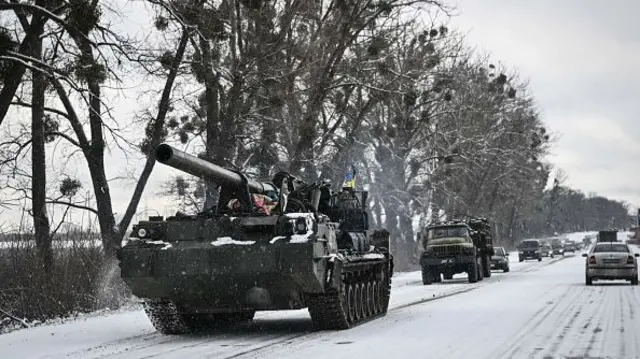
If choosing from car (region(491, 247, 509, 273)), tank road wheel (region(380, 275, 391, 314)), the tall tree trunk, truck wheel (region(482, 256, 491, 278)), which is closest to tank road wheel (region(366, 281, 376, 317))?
tank road wheel (region(380, 275, 391, 314))

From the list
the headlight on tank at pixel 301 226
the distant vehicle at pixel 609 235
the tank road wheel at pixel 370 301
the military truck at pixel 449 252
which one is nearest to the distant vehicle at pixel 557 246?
the distant vehicle at pixel 609 235

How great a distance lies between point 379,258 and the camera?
703 inches

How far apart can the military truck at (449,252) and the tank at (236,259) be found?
1648 centimetres

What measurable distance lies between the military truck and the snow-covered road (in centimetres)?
1139

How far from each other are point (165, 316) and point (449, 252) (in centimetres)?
1851

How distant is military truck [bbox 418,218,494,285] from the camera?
31766 millimetres

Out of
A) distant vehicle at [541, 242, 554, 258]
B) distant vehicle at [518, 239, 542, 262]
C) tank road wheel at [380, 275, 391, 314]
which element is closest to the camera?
tank road wheel at [380, 275, 391, 314]

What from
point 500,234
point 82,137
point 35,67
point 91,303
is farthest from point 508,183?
point 35,67

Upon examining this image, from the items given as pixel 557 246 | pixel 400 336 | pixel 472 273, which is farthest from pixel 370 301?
pixel 557 246

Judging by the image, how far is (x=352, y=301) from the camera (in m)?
15.6

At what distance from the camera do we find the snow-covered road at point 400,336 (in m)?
11.6

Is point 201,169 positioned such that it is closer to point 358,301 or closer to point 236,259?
point 236,259

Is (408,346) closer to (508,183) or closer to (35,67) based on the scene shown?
(35,67)

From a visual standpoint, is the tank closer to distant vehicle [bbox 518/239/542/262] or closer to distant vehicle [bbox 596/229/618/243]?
distant vehicle [bbox 518/239/542/262]
